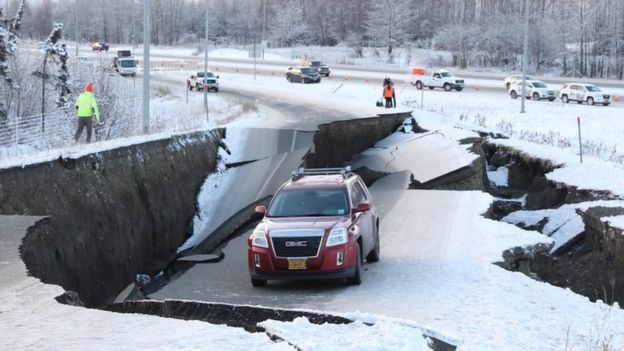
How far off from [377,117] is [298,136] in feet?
15.8

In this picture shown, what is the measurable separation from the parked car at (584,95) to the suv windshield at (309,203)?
4321cm

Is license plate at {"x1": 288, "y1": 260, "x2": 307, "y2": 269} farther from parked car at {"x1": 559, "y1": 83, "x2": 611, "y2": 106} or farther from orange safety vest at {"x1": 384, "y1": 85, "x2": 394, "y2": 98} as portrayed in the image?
parked car at {"x1": 559, "y1": 83, "x2": 611, "y2": 106}

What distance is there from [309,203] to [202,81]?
46187 mm

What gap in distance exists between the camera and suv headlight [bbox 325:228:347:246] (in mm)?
12203

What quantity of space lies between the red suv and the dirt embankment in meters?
3.94

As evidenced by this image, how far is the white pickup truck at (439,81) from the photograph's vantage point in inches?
2328

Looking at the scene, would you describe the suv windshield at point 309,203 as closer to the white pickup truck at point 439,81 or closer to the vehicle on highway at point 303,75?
the white pickup truck at point 439,81

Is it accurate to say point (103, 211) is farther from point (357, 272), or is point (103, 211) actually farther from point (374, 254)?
point (357, 272)

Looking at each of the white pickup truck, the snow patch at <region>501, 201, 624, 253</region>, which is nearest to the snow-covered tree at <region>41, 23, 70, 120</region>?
the snow patch at <region>501, 201, 624, 253</region>

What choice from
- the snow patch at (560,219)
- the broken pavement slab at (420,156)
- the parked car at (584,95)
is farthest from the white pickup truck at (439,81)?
the snow patch at (560,219)

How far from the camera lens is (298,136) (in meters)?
28.9

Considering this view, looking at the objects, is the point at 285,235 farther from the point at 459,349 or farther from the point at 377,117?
the point at 377,117

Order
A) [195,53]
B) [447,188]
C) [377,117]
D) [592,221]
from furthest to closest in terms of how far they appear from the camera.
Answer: [195,53]
[377,117]
[447,188]
[592,221]

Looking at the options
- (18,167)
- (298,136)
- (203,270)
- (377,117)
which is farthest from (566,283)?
(377,117)
